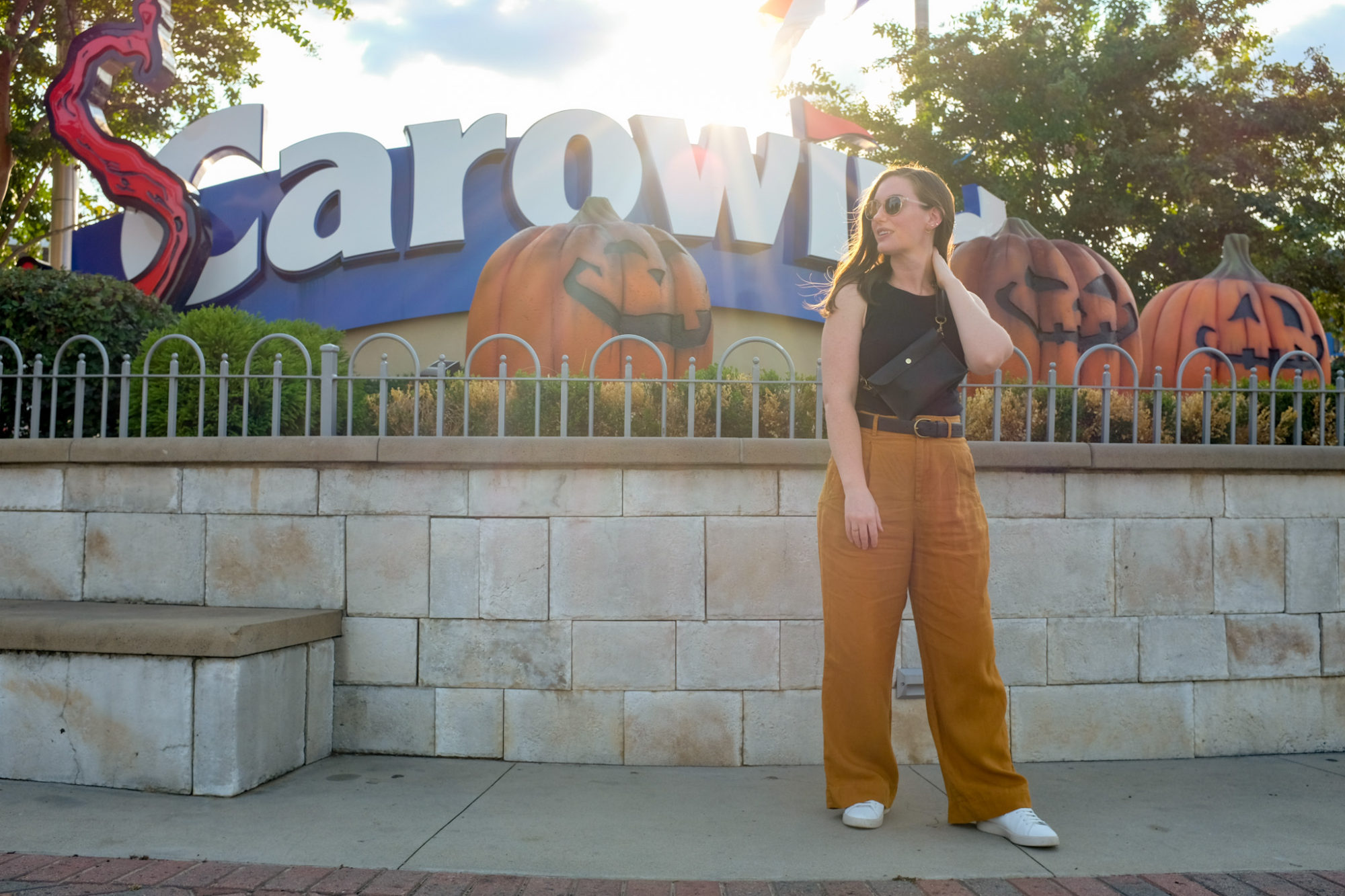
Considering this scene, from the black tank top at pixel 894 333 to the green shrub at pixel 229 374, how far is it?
9.30 feet

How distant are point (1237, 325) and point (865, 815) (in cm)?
711

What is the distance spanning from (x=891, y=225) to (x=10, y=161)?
43.8 ft

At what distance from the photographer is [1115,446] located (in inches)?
171

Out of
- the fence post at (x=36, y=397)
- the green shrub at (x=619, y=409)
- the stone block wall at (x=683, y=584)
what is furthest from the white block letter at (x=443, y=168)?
the stone block wall at (x=683, y=584)

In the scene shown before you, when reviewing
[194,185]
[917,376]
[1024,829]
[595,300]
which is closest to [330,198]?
[194,185]

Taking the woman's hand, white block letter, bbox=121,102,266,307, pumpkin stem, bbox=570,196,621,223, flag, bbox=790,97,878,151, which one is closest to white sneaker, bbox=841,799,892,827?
the woman's hand

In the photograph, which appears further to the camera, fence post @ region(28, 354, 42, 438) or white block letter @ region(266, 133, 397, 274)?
white block letter @ region(266, 133, 397, 274)

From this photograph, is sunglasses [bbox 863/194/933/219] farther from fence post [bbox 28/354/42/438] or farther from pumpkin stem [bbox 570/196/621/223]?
pumpkin stem [bbox 570/196/621/223]

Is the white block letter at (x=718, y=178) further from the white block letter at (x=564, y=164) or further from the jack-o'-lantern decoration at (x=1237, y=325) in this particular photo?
the jack-o'-lantern decoration at (x=1237, y=325)

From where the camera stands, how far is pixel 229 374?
496cm

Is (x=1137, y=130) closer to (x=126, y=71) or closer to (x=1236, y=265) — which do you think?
(x=1236, y=265)

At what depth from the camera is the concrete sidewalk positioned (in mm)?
2945

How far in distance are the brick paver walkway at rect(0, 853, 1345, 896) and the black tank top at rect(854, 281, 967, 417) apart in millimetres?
1383

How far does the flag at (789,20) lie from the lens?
34.3 feet
